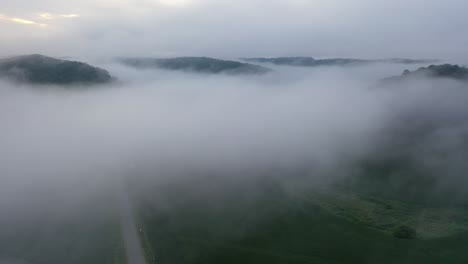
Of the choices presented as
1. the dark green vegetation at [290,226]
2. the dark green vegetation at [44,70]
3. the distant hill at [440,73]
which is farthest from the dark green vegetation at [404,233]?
the dark green vegetation at [44,70]

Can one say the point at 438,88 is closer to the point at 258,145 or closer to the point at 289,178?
the point at 258,145

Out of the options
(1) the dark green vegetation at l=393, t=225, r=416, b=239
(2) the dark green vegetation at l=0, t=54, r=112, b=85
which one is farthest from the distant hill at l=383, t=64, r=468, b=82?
(2) the dark green vegetation at l=0, t=54, r=112, b=85

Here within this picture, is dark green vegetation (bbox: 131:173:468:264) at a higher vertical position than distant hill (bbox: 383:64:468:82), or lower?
lower

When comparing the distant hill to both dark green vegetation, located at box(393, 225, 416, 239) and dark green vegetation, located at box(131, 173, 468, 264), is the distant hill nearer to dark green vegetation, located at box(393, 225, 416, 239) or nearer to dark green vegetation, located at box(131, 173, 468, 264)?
dark green vegetation, located at box(131, 173, 468, 264)

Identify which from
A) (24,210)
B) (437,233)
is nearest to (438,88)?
(437,233)

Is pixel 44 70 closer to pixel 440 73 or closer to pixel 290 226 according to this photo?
pixel 290 226

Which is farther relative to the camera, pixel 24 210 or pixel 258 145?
pixel 258 145
